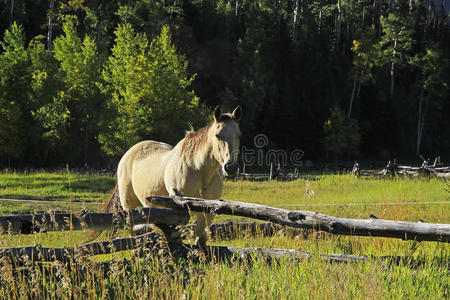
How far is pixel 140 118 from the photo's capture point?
3019cm

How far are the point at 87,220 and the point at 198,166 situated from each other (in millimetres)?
1899

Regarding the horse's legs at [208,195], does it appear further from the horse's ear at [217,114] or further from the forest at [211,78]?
the forest at [211,78]

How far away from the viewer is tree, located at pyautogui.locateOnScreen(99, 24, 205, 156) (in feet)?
98.3

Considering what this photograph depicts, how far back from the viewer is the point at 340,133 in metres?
51.4

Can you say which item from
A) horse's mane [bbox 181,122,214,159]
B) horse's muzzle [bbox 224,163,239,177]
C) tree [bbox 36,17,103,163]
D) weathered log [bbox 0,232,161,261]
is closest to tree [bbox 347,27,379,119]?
tree [bbox 36,17,103,163]

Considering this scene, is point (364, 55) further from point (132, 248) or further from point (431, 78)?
point (132, 248)

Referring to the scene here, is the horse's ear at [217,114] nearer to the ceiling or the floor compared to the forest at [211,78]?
nearer to the floor

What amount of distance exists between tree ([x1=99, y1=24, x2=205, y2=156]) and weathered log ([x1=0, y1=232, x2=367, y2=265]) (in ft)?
82.2

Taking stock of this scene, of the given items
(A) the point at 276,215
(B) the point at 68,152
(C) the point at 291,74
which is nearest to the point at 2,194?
(A) the point at 276,215

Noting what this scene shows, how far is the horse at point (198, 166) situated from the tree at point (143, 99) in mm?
22880

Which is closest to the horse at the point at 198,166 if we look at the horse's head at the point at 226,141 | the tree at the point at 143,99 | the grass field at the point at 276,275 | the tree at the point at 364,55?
the horse's head at the point at 226,141

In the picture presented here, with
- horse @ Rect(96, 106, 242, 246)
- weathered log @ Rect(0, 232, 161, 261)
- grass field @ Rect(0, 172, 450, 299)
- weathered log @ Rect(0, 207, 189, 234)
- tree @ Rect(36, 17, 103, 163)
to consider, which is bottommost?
grass field @ Rect(0, 172, 450, 299)

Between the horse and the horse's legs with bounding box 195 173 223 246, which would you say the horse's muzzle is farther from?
the horse's legs with bounding box 195 173 223 246

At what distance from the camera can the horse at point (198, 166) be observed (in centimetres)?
581
